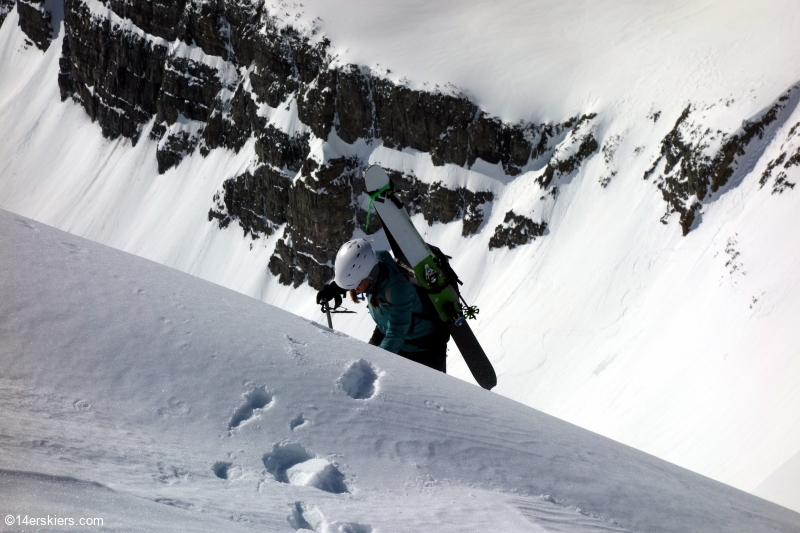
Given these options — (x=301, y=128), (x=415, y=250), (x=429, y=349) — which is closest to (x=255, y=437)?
(x=429, y=349)

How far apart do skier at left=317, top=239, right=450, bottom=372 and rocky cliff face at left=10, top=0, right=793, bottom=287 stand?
20.2 metres

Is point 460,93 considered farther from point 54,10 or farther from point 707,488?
point 54,10

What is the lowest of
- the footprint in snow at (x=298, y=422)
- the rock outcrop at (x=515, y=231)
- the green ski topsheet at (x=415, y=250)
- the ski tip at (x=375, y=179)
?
the footprint in snow at (x=298, y=422)

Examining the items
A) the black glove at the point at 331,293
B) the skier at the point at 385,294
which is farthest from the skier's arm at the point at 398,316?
the black glove at the point at 331,293

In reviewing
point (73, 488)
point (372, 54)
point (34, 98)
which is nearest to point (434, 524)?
point (73, 488)

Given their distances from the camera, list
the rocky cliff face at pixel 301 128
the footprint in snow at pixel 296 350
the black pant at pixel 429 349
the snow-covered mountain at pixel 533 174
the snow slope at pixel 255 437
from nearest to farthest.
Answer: the snow slope at pixel 255 437 → the footprint in snow at pixel 296 350 → the black pant at pixel 429 349 → the snow-covered mountain at pixel 533 174 → the rocky cliff face at pixel 301 128

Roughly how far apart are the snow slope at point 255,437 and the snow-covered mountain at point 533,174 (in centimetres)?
460

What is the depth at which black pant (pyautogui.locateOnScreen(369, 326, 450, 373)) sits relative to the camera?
7.38 metres

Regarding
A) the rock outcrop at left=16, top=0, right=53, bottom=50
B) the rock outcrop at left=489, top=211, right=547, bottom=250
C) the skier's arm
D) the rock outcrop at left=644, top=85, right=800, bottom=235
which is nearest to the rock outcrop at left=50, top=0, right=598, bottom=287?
the rock outcrop at left=489, top=211, right=547, bottom=250

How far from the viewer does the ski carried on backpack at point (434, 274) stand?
7883mm

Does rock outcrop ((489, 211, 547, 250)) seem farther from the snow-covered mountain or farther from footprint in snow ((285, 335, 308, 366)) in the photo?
footprint in snow ((285, 335, 308, 366))

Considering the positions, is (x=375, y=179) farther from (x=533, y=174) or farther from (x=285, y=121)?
(x=285, y=121)

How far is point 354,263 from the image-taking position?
638cm

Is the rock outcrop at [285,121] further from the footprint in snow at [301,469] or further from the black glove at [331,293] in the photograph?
the footprint in snow at [301,469]
